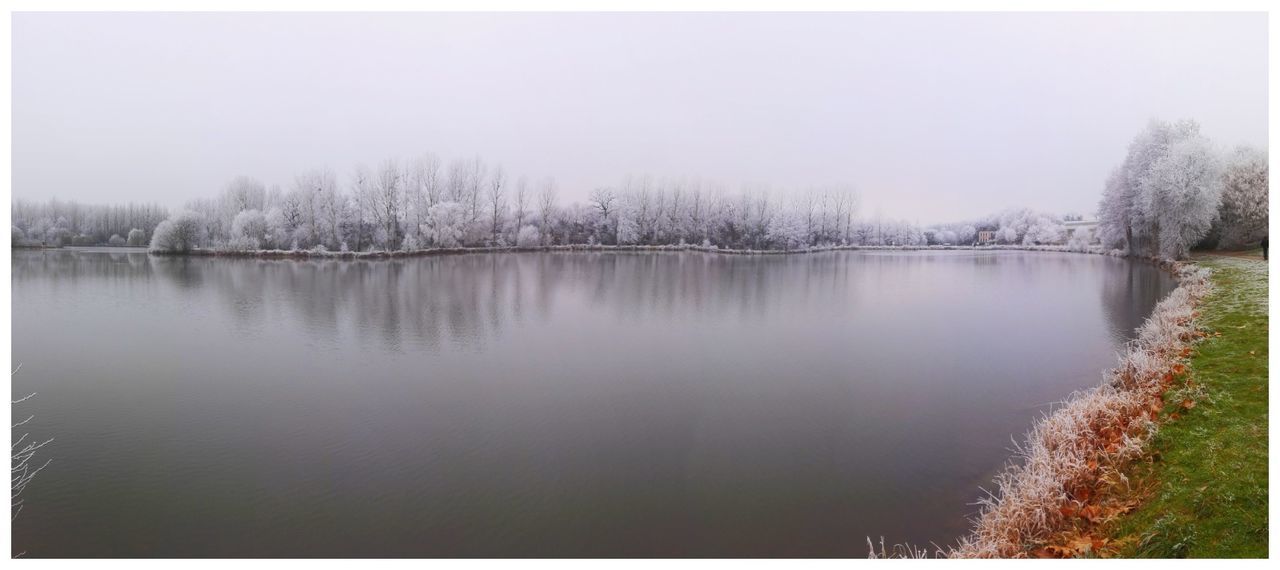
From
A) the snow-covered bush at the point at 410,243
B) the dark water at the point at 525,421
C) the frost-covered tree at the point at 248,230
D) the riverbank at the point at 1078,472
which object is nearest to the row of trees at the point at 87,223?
the frost-covered tree at the point at 248,230

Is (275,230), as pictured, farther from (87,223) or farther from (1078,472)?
(1078,472)

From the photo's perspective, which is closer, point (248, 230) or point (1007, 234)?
point (248, 230)

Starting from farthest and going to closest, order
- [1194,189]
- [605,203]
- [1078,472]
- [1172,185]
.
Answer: [605,203] < [1172,185] < [1194,189] < [1078,472]

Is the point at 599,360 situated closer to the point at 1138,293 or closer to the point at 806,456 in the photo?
the point at 806,456

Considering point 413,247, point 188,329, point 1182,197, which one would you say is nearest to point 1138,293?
point 1182,197

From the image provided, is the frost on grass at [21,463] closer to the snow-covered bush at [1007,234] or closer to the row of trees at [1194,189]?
the row of trees at [1194,189]

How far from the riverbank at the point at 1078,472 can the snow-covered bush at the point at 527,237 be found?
43563mm

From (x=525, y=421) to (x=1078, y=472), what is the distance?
5.76m

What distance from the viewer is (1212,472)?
4.74 meters

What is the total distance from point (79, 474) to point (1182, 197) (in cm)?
3357

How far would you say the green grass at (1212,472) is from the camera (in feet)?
13.1

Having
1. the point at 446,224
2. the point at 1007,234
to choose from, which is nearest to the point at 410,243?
the point at 446,224

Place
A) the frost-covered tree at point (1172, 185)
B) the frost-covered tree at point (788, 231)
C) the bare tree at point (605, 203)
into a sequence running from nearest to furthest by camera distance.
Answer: the frost-covered tree at point (1172, 185) < the bare tree at point (605, 203) < the frost-covered tree at point (788, 231)

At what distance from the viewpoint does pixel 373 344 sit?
12172 millimetres
